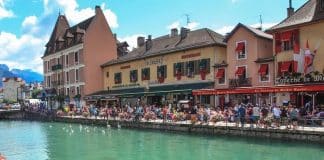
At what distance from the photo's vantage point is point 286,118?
92.8 feet

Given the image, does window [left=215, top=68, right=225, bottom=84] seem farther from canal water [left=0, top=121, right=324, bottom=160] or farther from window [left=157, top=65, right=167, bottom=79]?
canal water [left=0, top=121, right=324, bottom=160]

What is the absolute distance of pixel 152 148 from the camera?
27.4 metres

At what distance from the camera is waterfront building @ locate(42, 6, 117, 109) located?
2453 inches

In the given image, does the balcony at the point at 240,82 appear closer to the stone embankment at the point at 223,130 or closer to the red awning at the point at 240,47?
the red awning at the point at 240,47

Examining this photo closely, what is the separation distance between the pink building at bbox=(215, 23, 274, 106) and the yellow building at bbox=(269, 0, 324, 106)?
1.52 metres

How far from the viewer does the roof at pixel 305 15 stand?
1361 inches

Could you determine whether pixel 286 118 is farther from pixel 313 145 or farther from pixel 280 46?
pixel 280 46

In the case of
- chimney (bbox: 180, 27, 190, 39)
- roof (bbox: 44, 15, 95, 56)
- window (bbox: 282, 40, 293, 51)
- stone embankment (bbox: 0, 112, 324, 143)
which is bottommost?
stone embankment (bbox: 0, 112, 324, 143)

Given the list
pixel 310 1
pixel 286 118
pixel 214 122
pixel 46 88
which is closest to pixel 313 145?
pixel 286 118

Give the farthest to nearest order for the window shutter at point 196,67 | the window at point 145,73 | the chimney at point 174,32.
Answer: the chimney at point 174,32 → the window at point 145,73 → the window shutter at point 196,67

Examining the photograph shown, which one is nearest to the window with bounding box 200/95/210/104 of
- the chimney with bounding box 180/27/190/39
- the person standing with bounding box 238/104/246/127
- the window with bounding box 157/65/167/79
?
the window with bounding box 157/65/167/79

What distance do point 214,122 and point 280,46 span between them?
886cm

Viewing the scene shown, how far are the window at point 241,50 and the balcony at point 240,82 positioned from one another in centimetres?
193

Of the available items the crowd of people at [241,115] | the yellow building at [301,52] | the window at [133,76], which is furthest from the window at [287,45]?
the window at [133,76]
